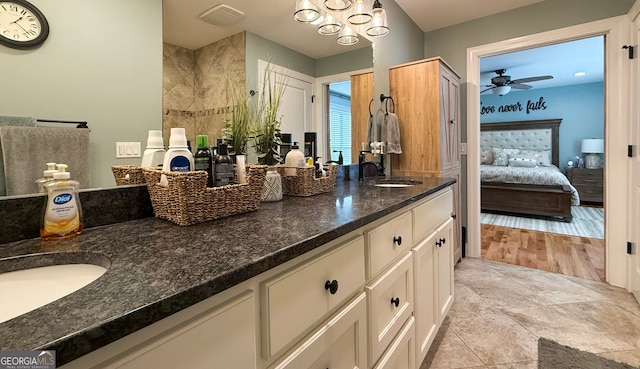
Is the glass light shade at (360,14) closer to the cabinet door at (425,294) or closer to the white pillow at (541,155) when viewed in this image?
the cabinet door at (425,294)

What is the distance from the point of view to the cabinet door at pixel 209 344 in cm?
40

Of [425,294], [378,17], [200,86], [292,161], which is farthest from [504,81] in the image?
[200,86]

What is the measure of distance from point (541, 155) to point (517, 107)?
4.18 feet

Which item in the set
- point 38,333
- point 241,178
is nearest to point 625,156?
point 241,178

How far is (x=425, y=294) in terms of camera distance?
140cm

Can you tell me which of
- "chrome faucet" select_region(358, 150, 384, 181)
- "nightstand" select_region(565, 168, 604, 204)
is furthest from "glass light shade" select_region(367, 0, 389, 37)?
"nightstand" select_region(565, 168, 604, 204)

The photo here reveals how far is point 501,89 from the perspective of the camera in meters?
4.98

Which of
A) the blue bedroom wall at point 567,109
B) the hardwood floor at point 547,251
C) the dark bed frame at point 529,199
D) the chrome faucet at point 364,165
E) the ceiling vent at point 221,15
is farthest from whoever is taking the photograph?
the blue bedroom wall at point 567,109

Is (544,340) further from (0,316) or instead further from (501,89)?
(501,89)

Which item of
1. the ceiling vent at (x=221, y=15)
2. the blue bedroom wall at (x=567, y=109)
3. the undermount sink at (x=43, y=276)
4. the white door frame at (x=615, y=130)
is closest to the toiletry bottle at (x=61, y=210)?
the undermount sink at (x=43, y=276)

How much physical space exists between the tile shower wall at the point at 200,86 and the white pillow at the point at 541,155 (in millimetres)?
6830

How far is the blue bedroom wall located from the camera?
20.0ft

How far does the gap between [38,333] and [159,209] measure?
1.93 ft

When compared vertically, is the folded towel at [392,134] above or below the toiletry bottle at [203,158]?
above
